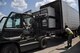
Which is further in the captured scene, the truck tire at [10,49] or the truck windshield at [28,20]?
the truck windshield at [28,20]

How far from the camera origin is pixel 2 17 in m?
10.3

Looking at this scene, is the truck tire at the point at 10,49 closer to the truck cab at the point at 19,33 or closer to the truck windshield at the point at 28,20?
the truck cab at the point at 19,33

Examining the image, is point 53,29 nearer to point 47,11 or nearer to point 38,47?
point 47,11

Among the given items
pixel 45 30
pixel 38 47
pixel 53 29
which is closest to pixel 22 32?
pixel 38 47

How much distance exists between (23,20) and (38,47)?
9.07 ft

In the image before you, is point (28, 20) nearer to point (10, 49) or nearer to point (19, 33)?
point (19, 33)

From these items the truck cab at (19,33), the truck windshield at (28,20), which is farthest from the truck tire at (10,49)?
the truck windshield at (28,20)

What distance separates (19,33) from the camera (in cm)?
1042

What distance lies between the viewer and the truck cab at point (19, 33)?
931 centimetres

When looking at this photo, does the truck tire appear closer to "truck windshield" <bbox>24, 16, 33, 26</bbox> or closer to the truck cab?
the truck cab

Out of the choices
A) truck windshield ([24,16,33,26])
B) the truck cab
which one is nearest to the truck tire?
the truck cab

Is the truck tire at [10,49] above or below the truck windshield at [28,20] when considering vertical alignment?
below

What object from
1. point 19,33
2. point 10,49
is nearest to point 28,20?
point 19,33

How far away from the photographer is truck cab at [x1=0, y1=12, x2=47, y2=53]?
931 cm
